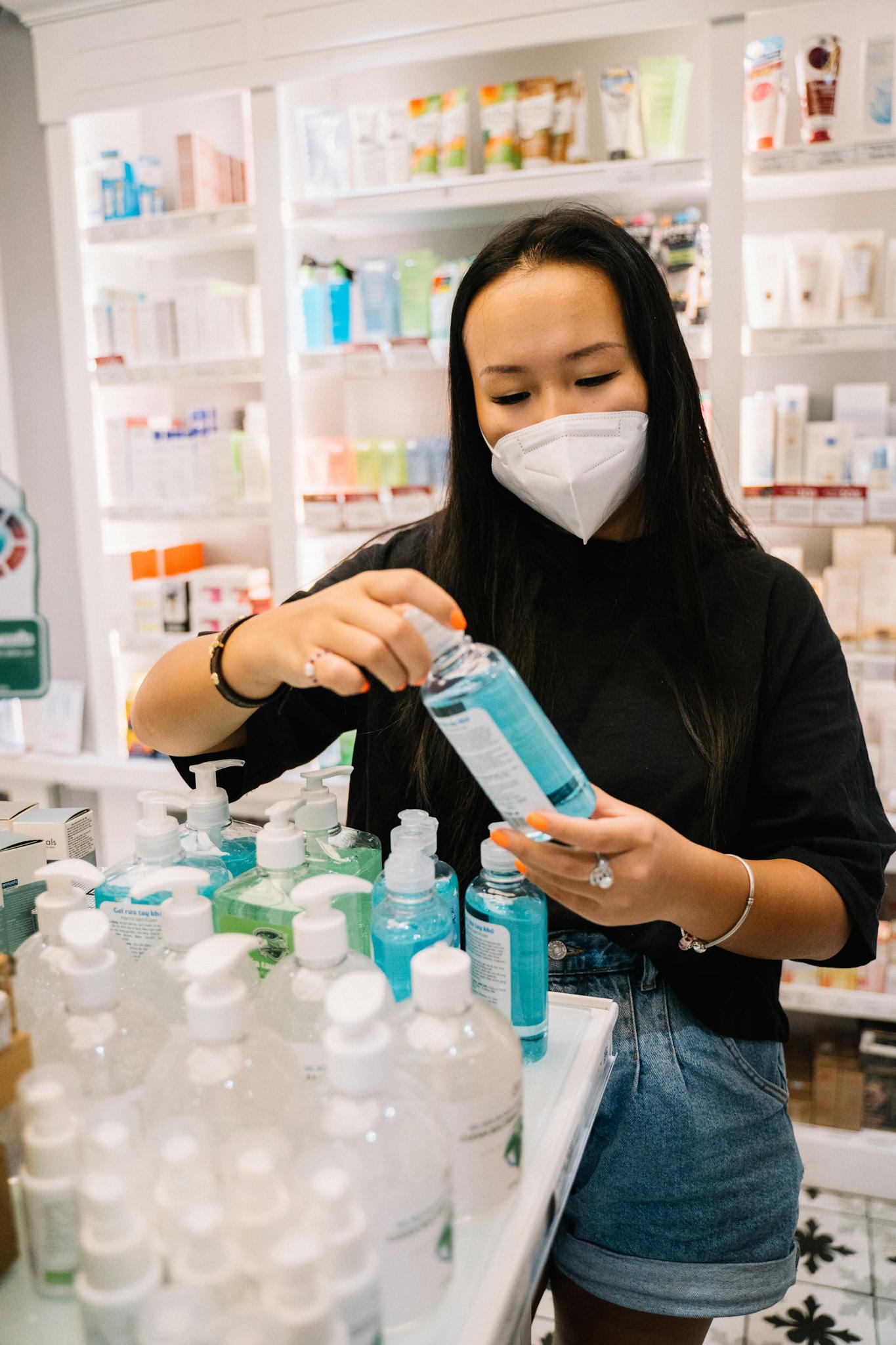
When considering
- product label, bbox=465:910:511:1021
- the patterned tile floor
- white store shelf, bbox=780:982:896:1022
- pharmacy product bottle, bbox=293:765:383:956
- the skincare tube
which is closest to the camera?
product label, bbox=465:910:511:1021

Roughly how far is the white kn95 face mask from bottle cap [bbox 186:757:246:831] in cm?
50

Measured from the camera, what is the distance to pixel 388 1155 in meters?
0.57

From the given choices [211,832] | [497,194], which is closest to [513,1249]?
[211,832]

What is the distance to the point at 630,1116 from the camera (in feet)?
3.57

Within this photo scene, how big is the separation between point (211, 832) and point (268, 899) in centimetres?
17

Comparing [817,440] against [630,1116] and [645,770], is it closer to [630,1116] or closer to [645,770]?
[645,770]

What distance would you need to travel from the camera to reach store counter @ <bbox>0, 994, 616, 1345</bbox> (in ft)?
1.93

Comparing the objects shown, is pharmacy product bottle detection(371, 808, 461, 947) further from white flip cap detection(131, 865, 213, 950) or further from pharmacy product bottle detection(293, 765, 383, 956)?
white flip cap detection(131, 865, 213, 950)

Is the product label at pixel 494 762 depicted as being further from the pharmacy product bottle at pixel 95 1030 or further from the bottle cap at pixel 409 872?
the pharmacy product bottle at pixel 95 1030

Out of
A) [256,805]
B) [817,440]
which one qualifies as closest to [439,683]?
[817,440]

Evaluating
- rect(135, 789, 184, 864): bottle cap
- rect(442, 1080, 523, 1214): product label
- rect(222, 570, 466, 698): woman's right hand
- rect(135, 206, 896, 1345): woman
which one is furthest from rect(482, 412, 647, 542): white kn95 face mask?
rect(442, 1080, 523, 1214): product label

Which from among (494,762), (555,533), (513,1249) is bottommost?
(513,1249)

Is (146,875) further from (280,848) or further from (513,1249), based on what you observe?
(513,1249)

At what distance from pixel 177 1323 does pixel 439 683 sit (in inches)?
17.4
